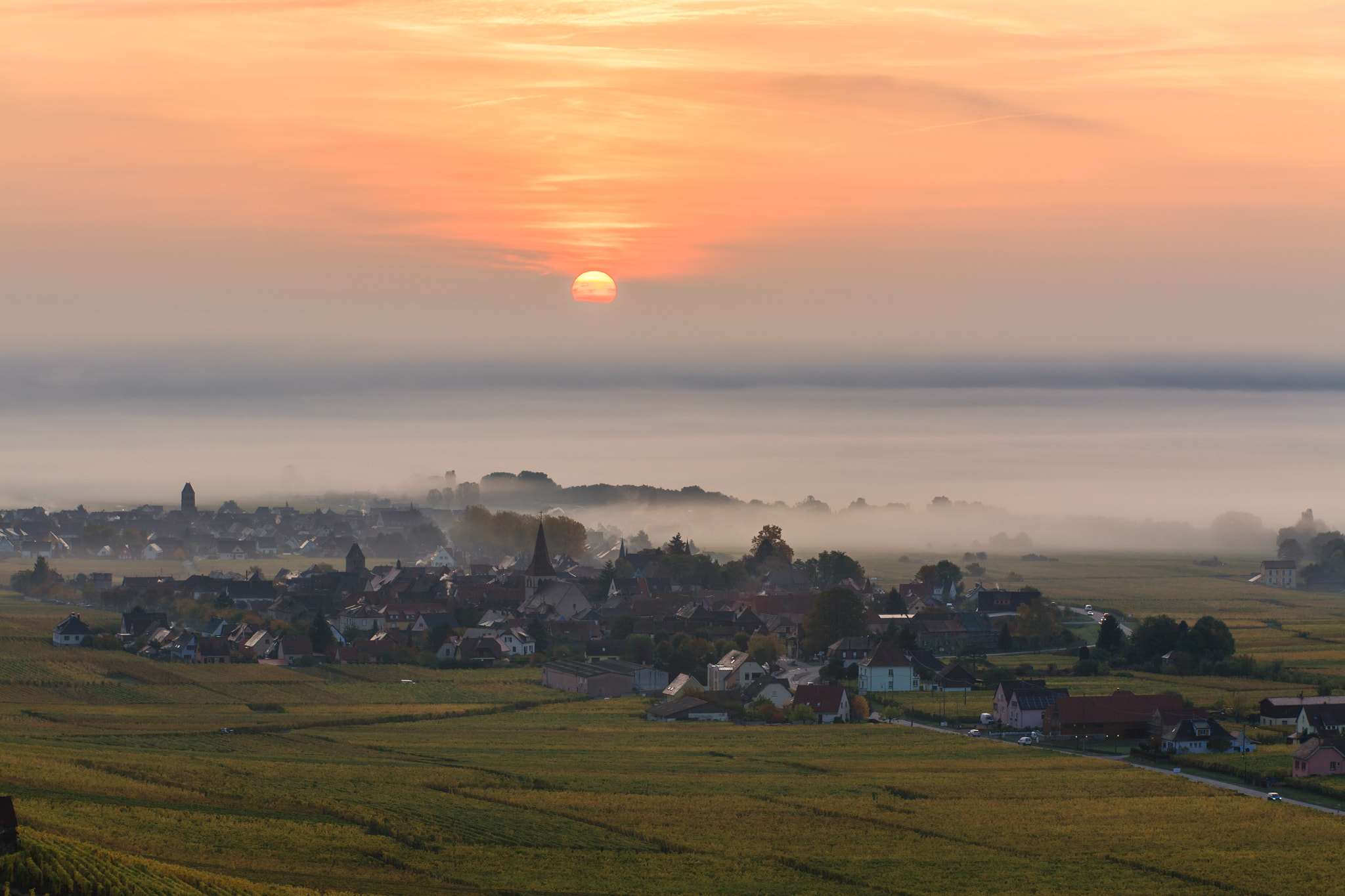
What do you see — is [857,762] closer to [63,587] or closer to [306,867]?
[306,867]

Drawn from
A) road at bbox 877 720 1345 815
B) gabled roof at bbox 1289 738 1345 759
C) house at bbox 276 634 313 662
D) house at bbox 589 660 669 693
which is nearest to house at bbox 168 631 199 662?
house at bbox 276 634 313 662

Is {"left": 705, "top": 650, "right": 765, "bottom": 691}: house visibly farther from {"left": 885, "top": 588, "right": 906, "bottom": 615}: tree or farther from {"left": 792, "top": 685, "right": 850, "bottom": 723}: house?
{"left": 885, "top": 588, "right": 906, "bottom": 615}: tree

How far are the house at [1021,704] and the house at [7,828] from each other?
Answer: 53772 millimetres

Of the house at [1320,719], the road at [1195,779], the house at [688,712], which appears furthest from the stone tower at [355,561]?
the house at [1320,719]

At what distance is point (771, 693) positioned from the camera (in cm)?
9144

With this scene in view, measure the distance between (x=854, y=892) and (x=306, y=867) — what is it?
16.4 meters

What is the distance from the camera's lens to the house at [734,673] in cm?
10038

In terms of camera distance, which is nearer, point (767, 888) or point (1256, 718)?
point (767, 888)

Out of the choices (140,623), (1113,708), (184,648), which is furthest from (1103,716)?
(140,623)

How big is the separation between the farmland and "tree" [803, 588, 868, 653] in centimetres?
3462

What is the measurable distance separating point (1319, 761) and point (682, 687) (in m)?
41.6

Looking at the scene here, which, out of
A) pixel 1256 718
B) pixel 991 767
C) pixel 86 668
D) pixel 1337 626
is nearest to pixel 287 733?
pixel 86 668

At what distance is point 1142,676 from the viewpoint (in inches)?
3895

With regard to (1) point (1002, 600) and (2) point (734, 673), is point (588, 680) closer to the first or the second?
(2) point (734, 673)
